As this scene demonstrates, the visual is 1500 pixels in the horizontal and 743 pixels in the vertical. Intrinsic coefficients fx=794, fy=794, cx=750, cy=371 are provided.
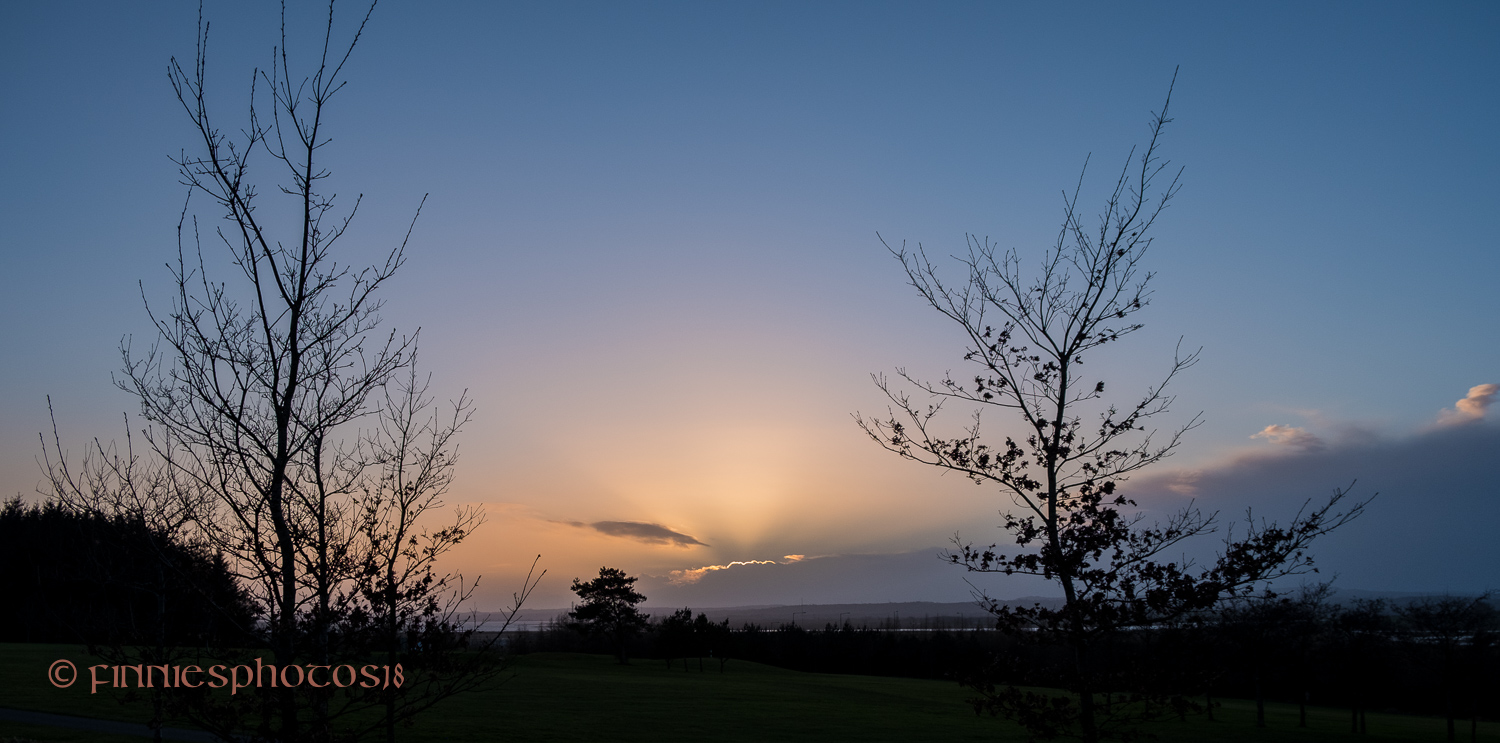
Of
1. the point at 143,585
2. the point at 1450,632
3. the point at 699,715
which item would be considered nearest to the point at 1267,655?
the point at 1450,632

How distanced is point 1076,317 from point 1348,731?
38377mm

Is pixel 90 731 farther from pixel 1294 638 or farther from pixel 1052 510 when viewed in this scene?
pixel 1294 638

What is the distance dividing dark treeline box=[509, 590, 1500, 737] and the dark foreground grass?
2.14 meters

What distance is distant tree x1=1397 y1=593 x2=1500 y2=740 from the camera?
108 ft

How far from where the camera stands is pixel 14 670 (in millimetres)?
30406

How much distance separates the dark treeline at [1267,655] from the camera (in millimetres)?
6727

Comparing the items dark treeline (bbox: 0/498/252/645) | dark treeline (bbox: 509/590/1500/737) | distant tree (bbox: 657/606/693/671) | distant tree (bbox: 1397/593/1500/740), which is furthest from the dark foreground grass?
distant tree (bbox: 657/606/693/671)

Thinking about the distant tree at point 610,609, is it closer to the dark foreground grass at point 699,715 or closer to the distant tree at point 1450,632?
the dark foreground grass at point 699,715

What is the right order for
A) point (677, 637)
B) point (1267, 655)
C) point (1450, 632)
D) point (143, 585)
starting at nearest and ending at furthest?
point (143, 585) < point (1450, 632) < point (1267, 655) < point (677, 637)

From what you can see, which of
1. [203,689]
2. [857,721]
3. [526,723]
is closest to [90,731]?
[526,723]

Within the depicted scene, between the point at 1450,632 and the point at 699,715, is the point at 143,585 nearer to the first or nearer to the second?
the point at 699,715

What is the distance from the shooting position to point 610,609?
68.5m

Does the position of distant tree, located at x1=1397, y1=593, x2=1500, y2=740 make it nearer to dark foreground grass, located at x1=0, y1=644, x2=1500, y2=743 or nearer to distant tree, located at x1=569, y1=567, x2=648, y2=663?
dark foreground grass, located at x1=0, y1=644, x2=1500, y2=743

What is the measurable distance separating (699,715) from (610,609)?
41.4m
